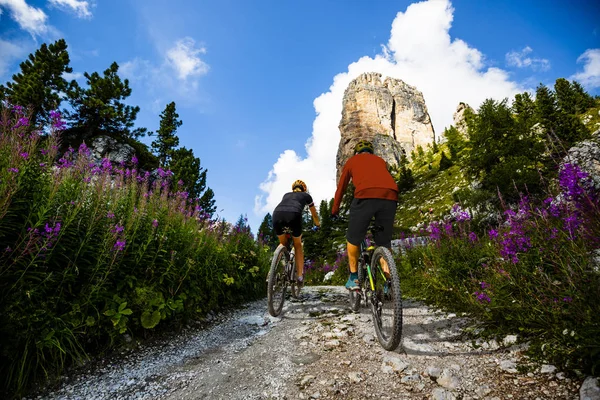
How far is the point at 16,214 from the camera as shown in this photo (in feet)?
10.3

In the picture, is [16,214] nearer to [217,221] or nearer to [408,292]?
[217,221]

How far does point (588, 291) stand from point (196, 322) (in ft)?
17.6

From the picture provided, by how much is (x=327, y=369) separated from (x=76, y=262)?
11.1ft

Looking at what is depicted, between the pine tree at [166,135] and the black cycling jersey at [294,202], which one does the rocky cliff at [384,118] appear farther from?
the black cycling jersey at [294,202]

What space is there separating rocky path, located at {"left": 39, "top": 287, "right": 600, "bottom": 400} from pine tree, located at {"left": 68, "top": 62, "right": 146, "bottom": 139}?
33.7 metres

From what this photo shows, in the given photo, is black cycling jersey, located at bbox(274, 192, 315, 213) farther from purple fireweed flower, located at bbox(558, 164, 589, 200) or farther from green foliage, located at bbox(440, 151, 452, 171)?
green foliage, located at bbox(440, 151, 452, 171)

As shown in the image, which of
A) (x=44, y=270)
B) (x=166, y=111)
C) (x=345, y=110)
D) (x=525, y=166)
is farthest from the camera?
(x=345, y=110)

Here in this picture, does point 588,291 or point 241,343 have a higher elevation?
point 588,291

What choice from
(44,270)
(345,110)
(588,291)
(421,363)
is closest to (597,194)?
(588,291)

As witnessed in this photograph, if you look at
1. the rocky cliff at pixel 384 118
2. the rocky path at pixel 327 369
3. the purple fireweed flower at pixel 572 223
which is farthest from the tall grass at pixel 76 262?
the rocky cliff at pixel 384 118

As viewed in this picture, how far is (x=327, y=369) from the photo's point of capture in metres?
2.93

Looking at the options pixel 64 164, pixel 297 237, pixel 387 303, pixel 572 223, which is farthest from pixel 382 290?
pixel 64 164

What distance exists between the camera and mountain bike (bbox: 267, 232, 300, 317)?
5.27 m

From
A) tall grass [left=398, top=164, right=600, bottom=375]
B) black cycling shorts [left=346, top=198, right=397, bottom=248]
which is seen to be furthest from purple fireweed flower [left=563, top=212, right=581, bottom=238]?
black cycling shorts [left=346, top=198, right=397, bottom=248]
